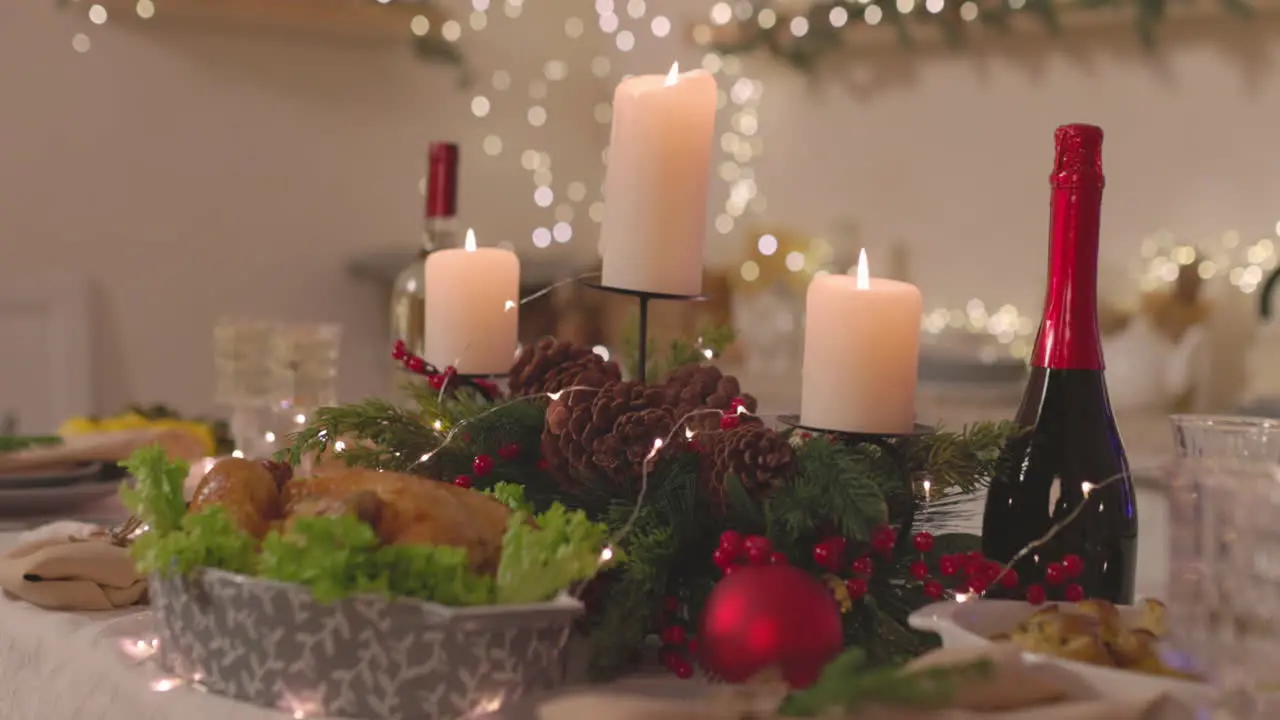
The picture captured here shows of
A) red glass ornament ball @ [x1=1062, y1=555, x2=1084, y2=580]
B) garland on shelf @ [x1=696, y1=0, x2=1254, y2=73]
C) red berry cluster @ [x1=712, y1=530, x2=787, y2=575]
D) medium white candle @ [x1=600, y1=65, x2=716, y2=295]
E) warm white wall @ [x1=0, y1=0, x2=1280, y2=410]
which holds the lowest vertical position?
red glass ornament ball @ [x1=1062, y1=555, x2=1084, y2=580]

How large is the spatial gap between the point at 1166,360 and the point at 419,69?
1865mm

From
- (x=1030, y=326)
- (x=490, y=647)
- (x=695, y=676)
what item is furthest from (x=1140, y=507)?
(x=1030, y=326)

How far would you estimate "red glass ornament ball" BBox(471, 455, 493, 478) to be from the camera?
729 mm

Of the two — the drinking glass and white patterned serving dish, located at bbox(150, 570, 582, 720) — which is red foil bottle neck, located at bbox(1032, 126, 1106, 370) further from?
the drinking glass

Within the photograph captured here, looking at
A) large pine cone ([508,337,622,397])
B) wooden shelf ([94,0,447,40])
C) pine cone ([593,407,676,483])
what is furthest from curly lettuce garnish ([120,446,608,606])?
wooden shelf ([94,0,447,40])

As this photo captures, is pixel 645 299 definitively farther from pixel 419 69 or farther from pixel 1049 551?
pixel 419 69

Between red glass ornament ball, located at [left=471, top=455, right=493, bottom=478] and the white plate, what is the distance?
42 centimetres

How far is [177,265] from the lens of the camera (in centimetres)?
287

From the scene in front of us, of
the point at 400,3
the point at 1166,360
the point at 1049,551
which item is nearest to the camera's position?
the point at 1049,551

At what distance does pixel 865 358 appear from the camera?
0.65m

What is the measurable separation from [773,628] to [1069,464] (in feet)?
0.81

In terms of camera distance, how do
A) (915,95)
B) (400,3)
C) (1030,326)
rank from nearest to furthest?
(1030,326) → (915,95) → (400,3)

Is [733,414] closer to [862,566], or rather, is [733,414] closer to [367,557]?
[862,566]

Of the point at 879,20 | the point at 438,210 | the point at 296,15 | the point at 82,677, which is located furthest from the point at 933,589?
the point at 296,15
